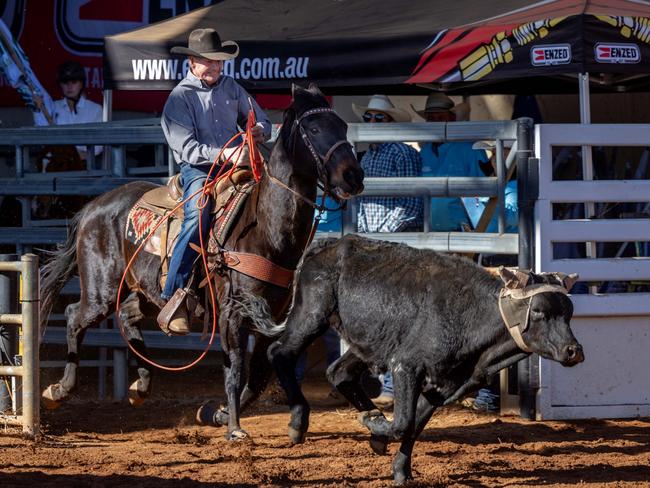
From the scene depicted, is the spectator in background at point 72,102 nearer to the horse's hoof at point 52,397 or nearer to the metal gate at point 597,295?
the horse's hoof at point 52,397

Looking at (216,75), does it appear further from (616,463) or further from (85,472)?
(616,463)

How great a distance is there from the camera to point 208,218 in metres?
7.73

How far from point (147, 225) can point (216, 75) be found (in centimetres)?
127

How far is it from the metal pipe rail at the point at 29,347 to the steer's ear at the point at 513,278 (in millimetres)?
3559

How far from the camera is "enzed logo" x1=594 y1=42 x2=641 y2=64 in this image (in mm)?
8906

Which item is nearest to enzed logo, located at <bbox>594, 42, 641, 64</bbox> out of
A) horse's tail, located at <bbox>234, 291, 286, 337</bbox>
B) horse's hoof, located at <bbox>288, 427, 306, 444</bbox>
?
horse's tail, located at <bbox>234, 291, 286, 337</bbox>

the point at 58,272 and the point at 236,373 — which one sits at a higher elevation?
the point at 58,272

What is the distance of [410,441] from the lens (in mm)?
6297

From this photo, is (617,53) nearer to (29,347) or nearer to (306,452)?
(306,452)

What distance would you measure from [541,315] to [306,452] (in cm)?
217

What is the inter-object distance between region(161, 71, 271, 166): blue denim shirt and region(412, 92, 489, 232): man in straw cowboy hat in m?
1.94

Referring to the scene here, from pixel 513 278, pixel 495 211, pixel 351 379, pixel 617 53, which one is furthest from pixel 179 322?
pixel 617 53

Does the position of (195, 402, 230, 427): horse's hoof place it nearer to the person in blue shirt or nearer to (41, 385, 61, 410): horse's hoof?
(41, 385, 61, 410): horse's hoof

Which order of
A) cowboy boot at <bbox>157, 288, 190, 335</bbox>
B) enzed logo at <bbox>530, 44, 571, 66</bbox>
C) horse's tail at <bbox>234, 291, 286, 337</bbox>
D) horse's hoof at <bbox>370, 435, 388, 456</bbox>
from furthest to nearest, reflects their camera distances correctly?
1. enzed logo at <bbox>530, 44, 571, 66</bbox>
2. cowboy boot at <bbox>157, 288, 190, 335</bbox>
3. horse's tail at <bbox>234, 291, 286, 337</bbox>
4. horse's hoof at <bbox>370, 435, 388, 456</bbox>
